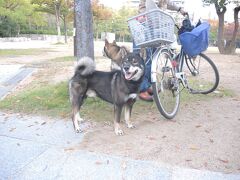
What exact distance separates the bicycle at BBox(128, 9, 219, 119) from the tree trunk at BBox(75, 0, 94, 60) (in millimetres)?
1286

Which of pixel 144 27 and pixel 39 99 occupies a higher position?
pixel 144 27

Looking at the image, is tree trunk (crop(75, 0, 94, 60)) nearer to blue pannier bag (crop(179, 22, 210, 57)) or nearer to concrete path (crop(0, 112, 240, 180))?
blue pannier bag (crop(179, 22, 210, 57))

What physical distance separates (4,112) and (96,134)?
1.92 metres

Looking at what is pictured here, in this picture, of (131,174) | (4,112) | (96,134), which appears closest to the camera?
(131,174)

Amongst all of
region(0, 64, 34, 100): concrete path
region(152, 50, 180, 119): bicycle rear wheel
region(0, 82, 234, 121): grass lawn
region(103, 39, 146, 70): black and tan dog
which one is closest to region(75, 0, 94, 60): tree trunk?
region(103, 39, 146, 70): black and tan dog

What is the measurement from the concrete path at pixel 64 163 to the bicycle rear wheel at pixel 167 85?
130 cm

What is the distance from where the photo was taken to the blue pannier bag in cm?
466

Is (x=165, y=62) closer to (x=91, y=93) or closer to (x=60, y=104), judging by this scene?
(x=91, y=93)

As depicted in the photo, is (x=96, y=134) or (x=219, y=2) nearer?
(x=96, y=134)

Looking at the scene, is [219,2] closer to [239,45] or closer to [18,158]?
[18,158]

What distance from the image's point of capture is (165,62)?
466 centimetres

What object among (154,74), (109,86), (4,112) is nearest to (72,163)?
(109,86)

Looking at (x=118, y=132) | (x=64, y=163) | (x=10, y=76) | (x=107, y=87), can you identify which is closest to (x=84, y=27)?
(x=107, y=87)

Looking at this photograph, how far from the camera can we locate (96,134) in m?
4.00
